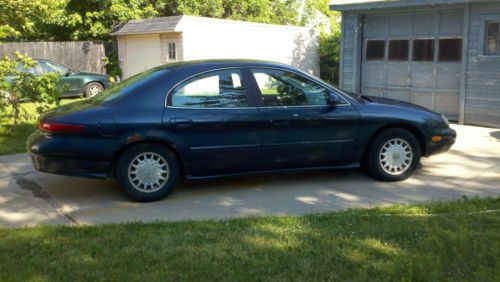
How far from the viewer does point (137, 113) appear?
6.07 meters

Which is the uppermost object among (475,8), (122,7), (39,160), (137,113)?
(122,7)

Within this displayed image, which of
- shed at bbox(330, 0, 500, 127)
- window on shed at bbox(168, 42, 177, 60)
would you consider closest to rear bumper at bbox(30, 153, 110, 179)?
shed at bbox(330, 0, 500, 127)

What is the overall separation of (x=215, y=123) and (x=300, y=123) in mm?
1037

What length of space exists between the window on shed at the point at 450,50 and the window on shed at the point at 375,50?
149 centimetres

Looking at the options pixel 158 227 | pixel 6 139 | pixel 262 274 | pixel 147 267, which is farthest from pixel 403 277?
pixel 6 139

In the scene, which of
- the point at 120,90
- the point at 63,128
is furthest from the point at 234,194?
the point at 63,128

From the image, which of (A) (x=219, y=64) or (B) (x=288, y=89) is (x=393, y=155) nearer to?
(B) (x=288, y=89)

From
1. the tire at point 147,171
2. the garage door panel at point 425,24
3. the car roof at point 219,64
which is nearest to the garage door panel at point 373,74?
the garage door panel at point 425,24

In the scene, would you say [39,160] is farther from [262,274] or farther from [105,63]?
[105,63]

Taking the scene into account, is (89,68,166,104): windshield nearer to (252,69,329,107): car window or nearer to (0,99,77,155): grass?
(252,69,329,107): car window

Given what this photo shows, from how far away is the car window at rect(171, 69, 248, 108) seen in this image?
631 centimetres

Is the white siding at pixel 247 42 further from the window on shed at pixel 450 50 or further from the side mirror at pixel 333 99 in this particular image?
the side mirror at pixel 333 99

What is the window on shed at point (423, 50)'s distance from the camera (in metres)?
12.1

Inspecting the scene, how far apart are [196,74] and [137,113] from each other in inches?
33.2
